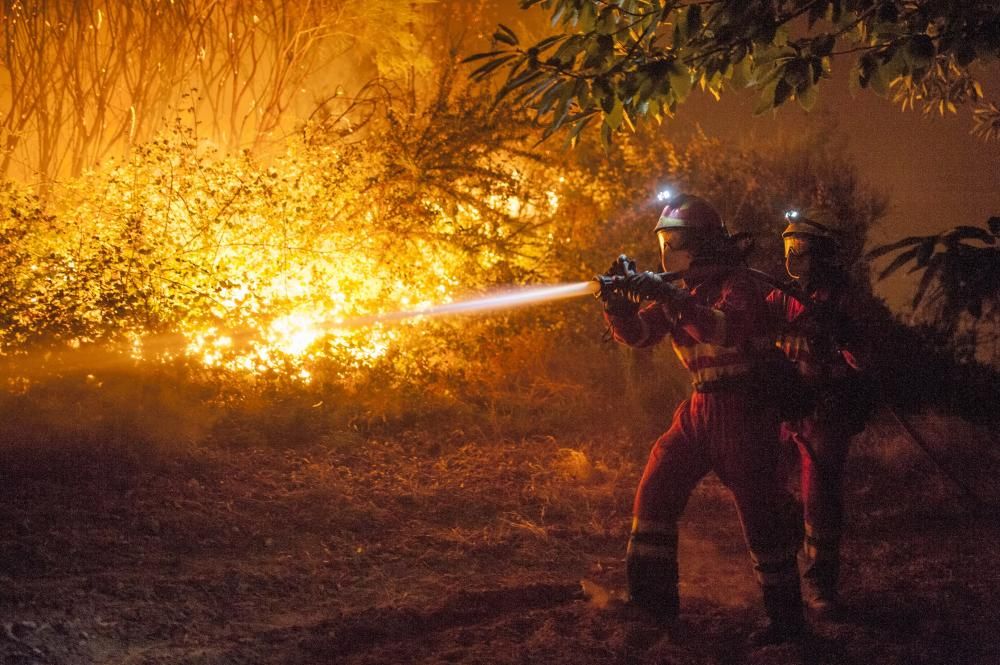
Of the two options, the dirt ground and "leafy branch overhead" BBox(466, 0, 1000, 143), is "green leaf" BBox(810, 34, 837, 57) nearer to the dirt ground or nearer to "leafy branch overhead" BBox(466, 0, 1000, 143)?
"leafy branch overhead" BBox(466, 0, 1000, 143)

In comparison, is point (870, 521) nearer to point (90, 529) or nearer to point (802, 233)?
point (802, 233)

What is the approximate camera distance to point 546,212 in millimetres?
8828

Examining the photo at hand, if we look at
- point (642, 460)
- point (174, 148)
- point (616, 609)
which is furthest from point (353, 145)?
point (616, 609)

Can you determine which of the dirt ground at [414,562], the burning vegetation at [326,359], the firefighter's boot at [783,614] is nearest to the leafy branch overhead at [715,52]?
the burning vegetation at [326,359]

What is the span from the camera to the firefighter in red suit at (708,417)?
387 cm

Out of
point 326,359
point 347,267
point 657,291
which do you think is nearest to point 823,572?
point 657,291

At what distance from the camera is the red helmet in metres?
4.12

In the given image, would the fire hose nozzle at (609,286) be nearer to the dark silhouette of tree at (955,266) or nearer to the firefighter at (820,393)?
the firefighter at (820,393)

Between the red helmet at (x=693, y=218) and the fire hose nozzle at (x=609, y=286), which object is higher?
the red helmet at (x=693, y=218)

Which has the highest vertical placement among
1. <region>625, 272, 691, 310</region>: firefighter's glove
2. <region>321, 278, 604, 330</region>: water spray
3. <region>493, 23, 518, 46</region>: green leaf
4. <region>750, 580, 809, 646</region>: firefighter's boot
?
<region>493, 23, 518, 46</region>: green leaf

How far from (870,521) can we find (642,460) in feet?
5.96

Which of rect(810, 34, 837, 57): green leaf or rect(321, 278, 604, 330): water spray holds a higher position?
rect(810, 34, 837, 57): green leaf

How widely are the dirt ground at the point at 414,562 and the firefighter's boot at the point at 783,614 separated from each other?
85 millimetres

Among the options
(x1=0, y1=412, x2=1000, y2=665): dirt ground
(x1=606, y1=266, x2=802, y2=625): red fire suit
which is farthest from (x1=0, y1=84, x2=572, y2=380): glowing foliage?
(x1=606, y1=266, x2=802, y2=625): red fire suit
